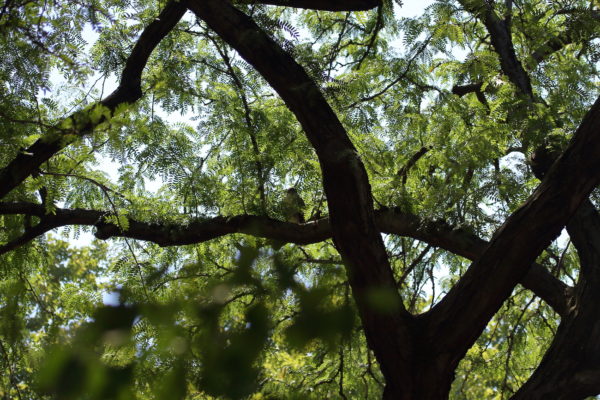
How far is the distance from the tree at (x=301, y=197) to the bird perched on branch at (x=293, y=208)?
57mm

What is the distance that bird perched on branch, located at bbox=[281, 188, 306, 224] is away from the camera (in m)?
4.87

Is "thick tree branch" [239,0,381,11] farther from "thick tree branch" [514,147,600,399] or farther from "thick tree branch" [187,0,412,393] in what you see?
"thick tree branch" [514,147,600,399]

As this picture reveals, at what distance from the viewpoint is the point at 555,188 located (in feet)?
10.7

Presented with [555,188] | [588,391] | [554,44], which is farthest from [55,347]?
[554,44]

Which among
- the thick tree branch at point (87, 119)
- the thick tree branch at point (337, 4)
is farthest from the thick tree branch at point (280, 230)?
the thick tree branch at point (337, 4)

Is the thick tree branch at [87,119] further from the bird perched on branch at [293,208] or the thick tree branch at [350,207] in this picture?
the bird perched on branch at [293,208]

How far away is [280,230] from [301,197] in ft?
2.54

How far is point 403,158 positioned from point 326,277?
11.0ft

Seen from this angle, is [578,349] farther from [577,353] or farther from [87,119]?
[87,119]

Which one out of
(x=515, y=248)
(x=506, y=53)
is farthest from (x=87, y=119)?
(x=506, y=53)

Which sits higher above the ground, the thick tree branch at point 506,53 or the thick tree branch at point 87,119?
the thick tree branch at point 506,53

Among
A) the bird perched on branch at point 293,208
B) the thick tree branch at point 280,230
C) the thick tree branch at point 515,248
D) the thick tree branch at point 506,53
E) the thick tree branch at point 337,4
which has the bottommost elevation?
the thick tree branch at point 515,248

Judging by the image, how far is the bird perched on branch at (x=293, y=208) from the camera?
487 cm

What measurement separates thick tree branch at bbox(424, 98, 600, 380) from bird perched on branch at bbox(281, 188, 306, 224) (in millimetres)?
1756
